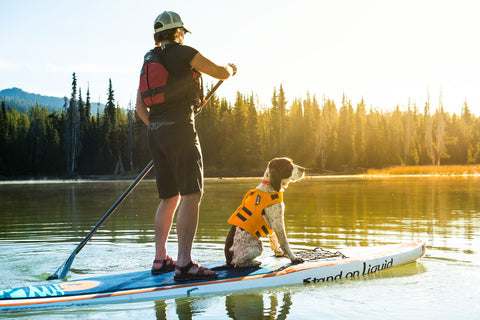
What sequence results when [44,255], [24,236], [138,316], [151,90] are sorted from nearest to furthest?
[138,316] → [151,90] → [44,255] → [24,236]

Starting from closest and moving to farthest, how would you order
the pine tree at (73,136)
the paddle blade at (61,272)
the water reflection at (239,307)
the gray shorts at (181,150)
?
the water reflection at (239,307), the gray shorts at (181,150), the paddle blade at (61,272), the pine tree at (73,136)

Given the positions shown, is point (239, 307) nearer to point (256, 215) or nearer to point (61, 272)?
point (256, 215)

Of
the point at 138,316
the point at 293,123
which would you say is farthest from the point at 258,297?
the point at 293,123

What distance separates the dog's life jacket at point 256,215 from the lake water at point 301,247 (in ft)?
2.39

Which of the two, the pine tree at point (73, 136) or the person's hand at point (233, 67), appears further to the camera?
the pine tree at point (73, 136)

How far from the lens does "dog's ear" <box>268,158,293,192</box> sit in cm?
621

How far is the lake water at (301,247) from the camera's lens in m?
4.98

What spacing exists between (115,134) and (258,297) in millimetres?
76028

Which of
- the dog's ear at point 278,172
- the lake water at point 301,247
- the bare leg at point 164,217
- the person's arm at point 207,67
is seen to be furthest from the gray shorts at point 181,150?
the lake water at point 301,247

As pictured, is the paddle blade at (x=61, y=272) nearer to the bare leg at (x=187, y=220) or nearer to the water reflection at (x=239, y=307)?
the water reflection at (x=239, y=307)

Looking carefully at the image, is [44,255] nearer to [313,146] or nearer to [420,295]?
[420,295]

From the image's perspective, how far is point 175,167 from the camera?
5426mm

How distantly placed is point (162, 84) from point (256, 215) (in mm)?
1956

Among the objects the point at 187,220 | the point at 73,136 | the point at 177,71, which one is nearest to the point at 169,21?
the point at 177,71
